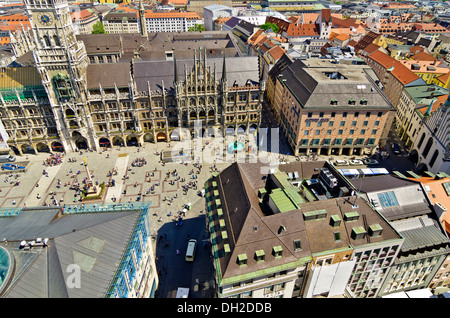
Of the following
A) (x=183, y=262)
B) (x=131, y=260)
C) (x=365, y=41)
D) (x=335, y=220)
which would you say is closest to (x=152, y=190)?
(x=183, y=262)

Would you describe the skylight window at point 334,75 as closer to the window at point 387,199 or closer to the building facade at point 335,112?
the building facade at point 335,112

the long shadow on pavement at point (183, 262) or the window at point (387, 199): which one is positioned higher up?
the window at point (387, 199)

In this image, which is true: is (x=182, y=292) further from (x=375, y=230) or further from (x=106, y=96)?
(x=106, y=96)

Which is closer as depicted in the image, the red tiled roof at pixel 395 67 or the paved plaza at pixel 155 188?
the paved plaza at pixel 155 188

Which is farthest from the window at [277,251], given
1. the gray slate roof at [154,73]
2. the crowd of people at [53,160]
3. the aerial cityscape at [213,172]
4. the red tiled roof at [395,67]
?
the red tiled roof at [395,67]
